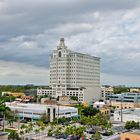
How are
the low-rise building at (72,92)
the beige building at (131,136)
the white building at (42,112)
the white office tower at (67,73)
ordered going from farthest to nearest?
the white office tower at (67,73)
the low-rise building at (72,92)
the white building at (42,112)
the beige building at (131,136)

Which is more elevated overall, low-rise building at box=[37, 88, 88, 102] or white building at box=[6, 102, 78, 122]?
low-rise building at box=[37, 88, 88, 102]

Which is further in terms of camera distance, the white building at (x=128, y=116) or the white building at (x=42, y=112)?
the white building at (x=42, y=112)

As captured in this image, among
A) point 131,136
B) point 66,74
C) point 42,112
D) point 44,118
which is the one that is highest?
point 66,74

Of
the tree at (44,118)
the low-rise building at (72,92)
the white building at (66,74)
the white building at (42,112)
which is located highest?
the white building at (66,74)

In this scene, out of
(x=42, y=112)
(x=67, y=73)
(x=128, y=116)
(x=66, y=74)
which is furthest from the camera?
(x=67, y=73)

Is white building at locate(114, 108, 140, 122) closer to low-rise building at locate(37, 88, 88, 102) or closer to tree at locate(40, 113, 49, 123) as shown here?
tree at locate(40, 113, 49, 123)

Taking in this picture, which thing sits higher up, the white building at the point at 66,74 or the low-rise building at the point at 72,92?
the white building at the point at 66,74

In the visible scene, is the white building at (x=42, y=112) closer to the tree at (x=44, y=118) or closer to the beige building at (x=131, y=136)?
the tree at (x=44, y=118)

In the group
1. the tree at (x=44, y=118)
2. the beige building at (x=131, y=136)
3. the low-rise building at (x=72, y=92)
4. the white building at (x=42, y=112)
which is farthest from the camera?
the low-rise building at (x=72, y=92)

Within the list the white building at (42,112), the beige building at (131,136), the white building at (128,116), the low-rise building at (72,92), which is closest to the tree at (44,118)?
the white building at (42,112)

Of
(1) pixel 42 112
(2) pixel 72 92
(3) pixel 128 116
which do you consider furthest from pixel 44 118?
(2) pixel 72 92

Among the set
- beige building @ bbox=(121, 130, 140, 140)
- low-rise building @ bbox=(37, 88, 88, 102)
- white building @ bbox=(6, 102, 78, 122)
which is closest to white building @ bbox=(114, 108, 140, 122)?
white building @ bbox=(6, 102, 78, 122)

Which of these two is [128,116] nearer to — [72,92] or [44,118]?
[44,118]

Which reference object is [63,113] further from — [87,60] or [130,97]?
[87,60]
